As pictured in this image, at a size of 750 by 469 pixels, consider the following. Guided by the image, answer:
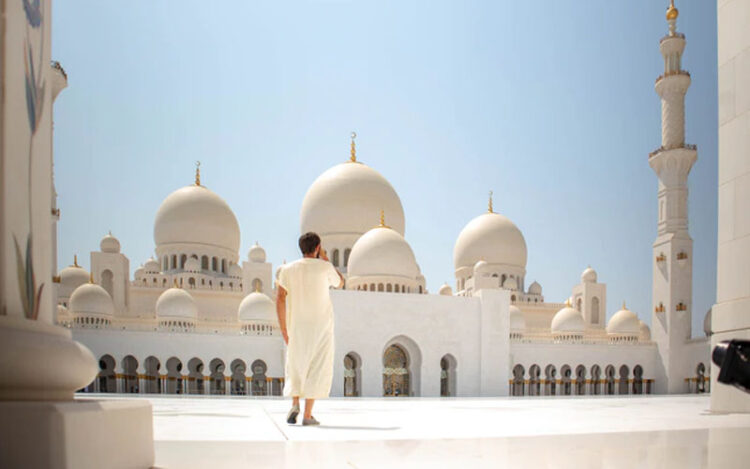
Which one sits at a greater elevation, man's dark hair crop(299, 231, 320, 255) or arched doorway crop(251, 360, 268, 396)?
man's dark hair crop(299, 231, 320, 255)

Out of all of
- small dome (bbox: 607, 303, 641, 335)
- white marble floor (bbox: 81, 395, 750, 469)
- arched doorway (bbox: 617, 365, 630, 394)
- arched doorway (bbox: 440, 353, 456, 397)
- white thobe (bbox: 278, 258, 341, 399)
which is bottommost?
arched doorway (bbox: 617, 365, 630, 394)

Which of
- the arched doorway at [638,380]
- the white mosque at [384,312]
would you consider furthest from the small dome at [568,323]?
the arched doorway at [638,380]

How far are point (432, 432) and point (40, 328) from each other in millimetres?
2687

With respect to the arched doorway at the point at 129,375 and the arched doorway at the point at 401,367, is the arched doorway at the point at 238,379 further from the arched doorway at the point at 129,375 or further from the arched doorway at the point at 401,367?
the arched doorway at the point at 401,367

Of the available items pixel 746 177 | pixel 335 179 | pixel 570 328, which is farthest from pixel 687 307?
pixel 746 177

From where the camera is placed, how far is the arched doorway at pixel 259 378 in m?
27.2

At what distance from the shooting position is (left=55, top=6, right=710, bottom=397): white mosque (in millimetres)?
22844

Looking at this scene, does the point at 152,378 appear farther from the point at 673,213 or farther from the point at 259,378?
the point at 673,213

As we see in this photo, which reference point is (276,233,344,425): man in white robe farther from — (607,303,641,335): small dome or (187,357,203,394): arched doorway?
(607,303,641,335): small dome

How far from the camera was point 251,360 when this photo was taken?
24266mm

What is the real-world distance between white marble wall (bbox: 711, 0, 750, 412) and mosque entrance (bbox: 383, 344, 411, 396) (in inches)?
704

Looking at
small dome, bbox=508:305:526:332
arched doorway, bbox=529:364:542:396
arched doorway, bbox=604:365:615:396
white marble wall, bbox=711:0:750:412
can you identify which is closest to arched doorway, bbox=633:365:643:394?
arched doorway, bbox=604:365:615:396

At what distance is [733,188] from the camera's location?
518 centimetres

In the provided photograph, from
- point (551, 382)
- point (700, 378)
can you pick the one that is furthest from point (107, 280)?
point (700, 378)
